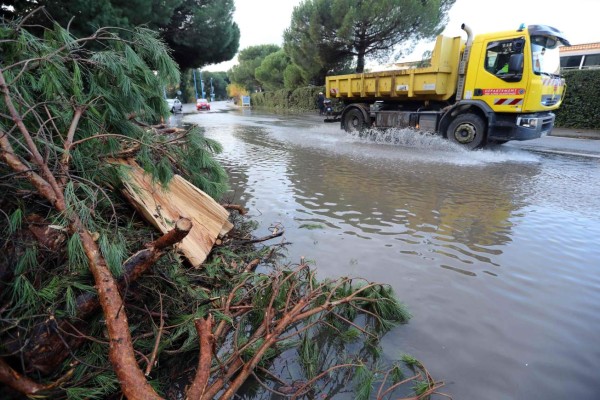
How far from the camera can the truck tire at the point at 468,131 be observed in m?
8.84

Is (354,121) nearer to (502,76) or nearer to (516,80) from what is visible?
(502,76)

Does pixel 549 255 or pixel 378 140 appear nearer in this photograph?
pixel 549 255

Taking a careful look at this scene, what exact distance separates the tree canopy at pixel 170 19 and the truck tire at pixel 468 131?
773 centimetres

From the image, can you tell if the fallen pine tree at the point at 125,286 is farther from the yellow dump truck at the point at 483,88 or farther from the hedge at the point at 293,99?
the hedge at the point at 293,99

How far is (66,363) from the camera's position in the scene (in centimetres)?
174

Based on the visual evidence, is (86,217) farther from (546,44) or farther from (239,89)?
(239,89)

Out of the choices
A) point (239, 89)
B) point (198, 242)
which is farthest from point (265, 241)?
point (239, 89)

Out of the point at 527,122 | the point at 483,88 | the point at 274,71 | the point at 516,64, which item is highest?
the point at 274,71

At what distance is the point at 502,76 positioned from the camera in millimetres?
8117

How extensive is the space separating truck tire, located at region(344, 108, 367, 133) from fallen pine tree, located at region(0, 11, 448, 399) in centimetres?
920

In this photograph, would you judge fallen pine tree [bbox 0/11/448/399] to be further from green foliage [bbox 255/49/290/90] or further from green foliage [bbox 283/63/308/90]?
green foliage [bbox 255/49/290/90]

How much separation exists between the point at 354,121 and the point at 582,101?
9120 mm

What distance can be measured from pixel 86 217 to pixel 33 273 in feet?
1.30

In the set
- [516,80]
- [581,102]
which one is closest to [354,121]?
[516,80]
